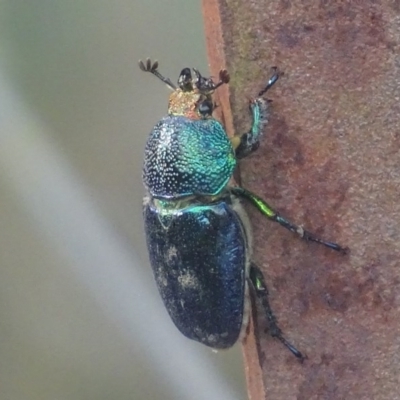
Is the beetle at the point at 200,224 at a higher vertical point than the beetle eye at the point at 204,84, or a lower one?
lower

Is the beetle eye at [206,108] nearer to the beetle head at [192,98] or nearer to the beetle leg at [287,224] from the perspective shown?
the beetle head at [192,98]

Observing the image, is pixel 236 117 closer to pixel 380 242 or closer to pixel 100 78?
pixel 380 242

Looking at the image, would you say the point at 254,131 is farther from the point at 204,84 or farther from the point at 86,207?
the point at 86,207

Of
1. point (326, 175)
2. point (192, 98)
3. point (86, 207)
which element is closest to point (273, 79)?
point (326, 175)

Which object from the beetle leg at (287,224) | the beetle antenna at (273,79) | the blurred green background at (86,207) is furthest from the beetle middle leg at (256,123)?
the blurred green background at (86,207)

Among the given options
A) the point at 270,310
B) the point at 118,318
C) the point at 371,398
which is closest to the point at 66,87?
the point at 118,318
